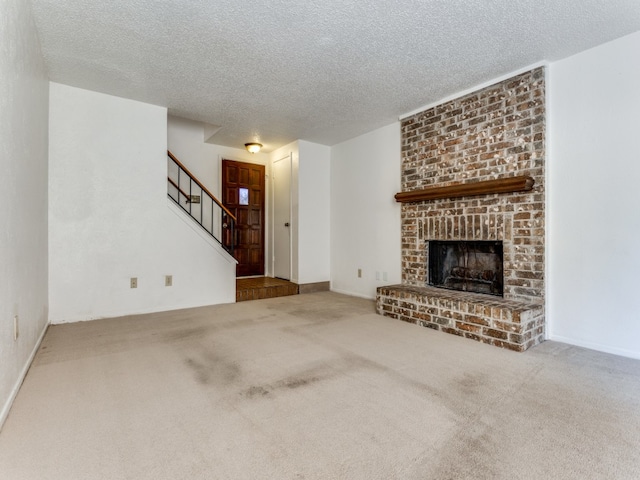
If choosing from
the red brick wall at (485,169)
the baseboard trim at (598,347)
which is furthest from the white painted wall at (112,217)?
the baseboard trim at (598,347)

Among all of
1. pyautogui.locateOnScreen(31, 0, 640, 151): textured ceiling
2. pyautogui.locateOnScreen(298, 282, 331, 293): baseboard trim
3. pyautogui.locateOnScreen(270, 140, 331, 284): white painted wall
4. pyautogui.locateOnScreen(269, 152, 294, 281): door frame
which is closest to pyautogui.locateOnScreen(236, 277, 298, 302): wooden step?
pyautogui.locateOnScreen(298, 282, 331, 293): baseboard trim

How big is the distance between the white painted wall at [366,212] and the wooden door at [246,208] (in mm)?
1489

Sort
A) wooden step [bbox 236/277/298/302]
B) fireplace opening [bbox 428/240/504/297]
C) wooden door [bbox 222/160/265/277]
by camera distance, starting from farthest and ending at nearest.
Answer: wooden door [bbox 222/160/265/277] → wooden step [bbox 236/277/298/302] → fireplace opening [bbox 428/240/504/297]

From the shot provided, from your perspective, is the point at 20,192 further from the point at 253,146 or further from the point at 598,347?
the point at 598,347

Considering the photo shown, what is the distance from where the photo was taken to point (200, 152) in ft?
17.7

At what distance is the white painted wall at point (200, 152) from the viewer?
198 inches

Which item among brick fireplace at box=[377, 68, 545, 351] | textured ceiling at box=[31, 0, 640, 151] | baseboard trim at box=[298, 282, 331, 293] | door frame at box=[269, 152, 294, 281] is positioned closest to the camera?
textured ceiling at box=[31, 0, 640, 151]

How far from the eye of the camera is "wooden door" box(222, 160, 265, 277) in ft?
18.9

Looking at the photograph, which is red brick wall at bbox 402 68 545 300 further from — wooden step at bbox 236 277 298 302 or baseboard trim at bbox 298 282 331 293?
wooden step at bbox 236 277 298 302

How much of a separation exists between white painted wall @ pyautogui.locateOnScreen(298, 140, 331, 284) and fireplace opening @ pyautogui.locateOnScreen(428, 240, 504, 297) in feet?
6.86

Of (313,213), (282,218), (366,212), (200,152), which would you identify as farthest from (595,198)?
(200,152)

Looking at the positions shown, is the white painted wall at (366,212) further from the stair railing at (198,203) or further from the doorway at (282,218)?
the stair railing at (198,203)

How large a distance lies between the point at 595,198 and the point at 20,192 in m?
4.46

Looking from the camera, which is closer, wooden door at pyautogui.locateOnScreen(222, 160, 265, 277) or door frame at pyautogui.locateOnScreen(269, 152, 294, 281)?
door frame at pyautogui.locateOnScreen(269, 152, 294, 281)
